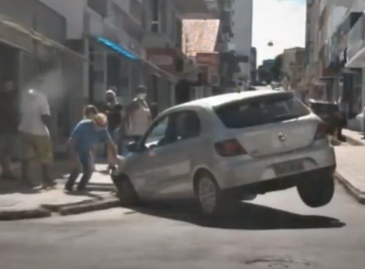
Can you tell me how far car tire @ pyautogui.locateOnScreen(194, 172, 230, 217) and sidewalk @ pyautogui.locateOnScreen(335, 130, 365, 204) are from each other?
2967 millimetres

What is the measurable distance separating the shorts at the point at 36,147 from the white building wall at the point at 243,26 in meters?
118

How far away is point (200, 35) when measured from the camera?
214 ft

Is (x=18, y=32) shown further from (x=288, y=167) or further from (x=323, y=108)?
(x=323, y=108)

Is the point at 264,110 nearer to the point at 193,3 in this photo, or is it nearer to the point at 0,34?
the point at 0,34

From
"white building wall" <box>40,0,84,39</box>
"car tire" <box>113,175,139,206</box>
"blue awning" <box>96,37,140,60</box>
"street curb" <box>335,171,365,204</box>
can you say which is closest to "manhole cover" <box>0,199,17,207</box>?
"car tire" <box>113,175,139,206</box>

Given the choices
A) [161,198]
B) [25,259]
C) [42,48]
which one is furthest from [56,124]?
[25,259]

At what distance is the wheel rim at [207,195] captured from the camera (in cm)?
1279

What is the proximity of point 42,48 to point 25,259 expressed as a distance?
1194cm

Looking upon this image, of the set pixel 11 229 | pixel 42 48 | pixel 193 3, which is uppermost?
pixel 193 3

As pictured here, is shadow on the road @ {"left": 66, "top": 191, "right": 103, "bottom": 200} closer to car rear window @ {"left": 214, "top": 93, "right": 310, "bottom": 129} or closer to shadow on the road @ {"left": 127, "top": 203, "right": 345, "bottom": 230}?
shadow on the road @ {"left": 127, "top": 203, "right": 345, "bottom": 230}

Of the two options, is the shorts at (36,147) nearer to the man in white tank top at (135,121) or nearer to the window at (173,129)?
the window at (173,129)

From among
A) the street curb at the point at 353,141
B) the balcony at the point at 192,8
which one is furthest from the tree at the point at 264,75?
the street curb at the point at 353,141

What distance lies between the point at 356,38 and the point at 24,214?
33.4m

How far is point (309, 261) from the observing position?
30.0 feet
